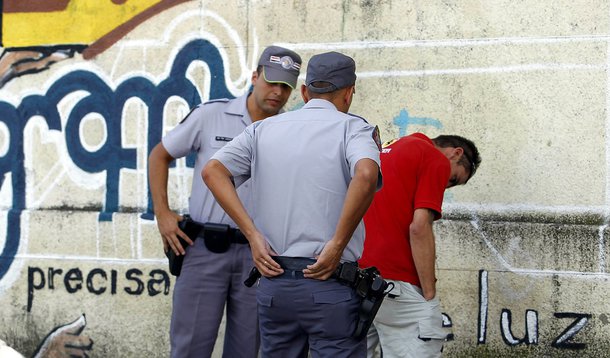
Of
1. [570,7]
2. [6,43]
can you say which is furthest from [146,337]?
[570,7]

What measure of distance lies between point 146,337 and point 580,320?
2.67 m

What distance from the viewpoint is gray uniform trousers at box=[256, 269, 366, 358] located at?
3.58 meters

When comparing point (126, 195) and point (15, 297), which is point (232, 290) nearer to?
point (126, 195)

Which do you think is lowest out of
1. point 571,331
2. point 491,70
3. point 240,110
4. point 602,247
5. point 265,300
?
point 571,331

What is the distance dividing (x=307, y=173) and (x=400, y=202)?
785 millimetres

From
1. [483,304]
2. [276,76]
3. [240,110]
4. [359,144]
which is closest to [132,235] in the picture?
[240,110]

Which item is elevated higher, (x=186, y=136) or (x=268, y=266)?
(x=186, y=136)

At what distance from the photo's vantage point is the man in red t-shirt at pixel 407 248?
420cm

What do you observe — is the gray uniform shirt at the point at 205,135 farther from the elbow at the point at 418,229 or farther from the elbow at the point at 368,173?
the elbow at the point at 368,173

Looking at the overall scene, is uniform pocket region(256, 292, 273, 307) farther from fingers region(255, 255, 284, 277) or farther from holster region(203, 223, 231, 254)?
holster region(203, 223, 231, 254)

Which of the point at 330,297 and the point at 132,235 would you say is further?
the point at 132,235

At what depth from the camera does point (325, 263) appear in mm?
3562

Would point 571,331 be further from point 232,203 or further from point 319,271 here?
point 232,203

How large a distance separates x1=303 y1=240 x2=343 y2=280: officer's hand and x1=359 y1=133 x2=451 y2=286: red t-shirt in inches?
28.1
